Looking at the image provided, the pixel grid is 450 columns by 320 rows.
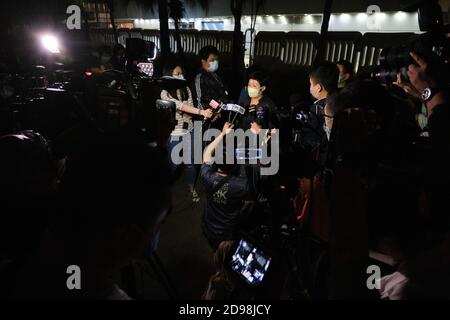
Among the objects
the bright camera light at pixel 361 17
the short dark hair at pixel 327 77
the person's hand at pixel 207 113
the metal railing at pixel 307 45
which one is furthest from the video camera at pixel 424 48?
the bright camera light at pixel 361 17

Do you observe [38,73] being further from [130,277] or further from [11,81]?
[130,277]

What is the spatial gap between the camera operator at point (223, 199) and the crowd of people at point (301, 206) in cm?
49

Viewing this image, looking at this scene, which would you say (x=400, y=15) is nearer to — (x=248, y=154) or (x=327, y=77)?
(x=327, y=77)

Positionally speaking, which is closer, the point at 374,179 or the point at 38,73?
the point at 374,179

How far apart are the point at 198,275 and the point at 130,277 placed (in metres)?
1.47

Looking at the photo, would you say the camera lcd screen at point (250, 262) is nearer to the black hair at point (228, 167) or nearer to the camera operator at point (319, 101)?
the black hair at point (228, 167)

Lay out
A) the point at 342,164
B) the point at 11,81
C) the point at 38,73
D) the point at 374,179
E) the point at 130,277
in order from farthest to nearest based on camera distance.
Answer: the point at 38,73 → the point at 11,81 → the point at 130,277 → the point at 374,179 → the point at 342,164

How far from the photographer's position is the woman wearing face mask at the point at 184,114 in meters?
4.39

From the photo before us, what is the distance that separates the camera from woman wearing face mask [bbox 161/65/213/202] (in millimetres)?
4385

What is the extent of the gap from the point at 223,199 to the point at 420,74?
1.63m

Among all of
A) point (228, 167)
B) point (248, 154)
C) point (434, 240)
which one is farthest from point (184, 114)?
point (434, 240)

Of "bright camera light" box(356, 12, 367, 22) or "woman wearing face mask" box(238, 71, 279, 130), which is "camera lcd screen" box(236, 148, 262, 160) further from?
"bright camera light" box(356, 12, 367, 22)

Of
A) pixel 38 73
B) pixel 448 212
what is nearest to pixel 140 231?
pixel 448 212

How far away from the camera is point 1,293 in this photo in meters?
0.95
